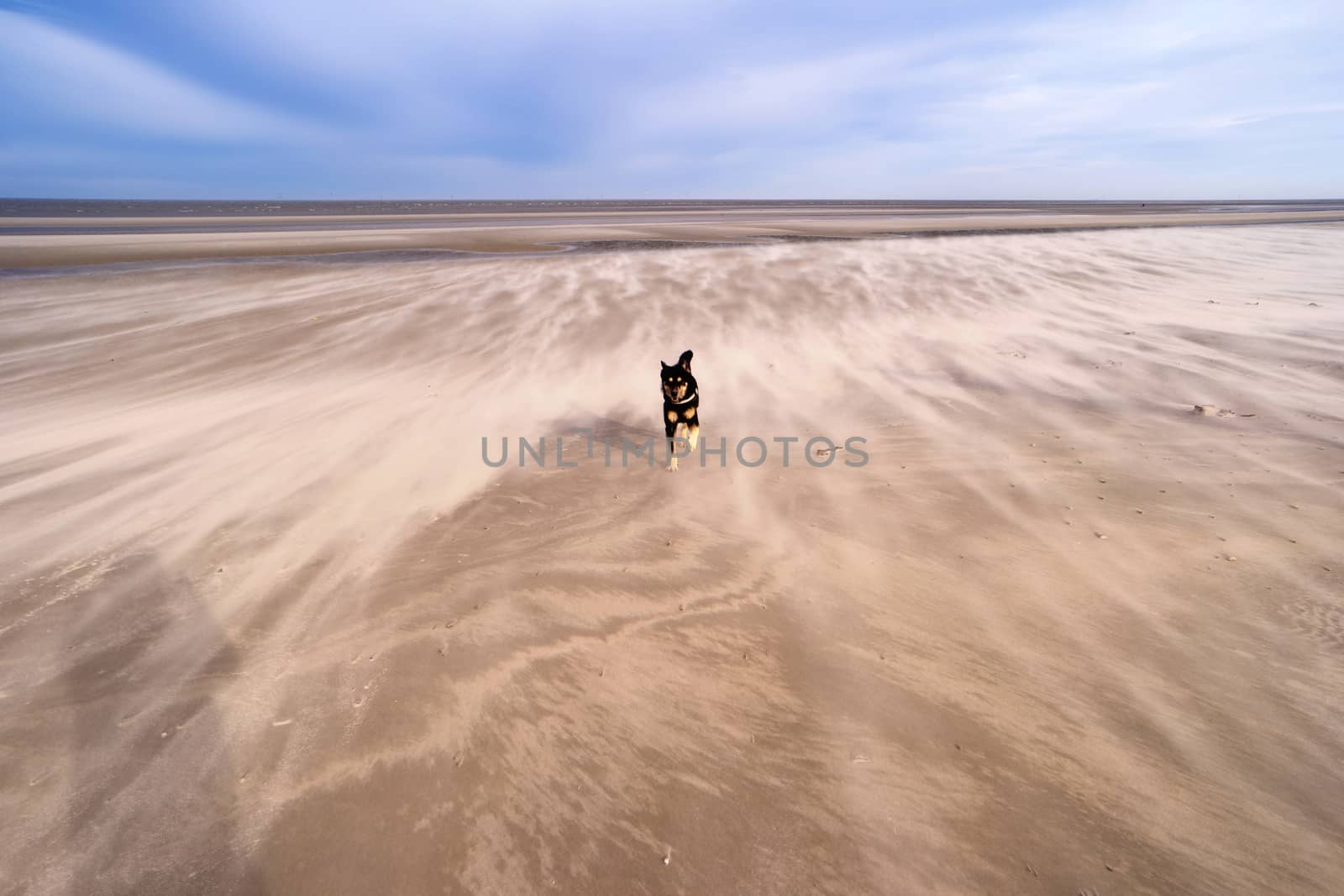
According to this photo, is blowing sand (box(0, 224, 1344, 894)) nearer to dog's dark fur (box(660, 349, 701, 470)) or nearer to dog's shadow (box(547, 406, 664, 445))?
dog's shadow (box(547, 406, 664, 445))

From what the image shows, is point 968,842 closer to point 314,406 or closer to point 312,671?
point 312,671

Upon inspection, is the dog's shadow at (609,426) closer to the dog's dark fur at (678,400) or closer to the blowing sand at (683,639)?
the blowing sand at (683,639)

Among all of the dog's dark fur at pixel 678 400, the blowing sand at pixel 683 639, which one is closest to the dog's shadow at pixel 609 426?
the blowing sand at pixel 683 639

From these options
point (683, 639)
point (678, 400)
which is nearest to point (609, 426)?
point (678, 400)

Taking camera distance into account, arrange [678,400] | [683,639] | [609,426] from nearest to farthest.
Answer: [683,639], [678,400], [609,426]

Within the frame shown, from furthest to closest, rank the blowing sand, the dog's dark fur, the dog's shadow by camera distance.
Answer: the dog's shadow → the dog's dark fur → the blowing sand

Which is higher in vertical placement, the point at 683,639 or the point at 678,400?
the point at 678,400

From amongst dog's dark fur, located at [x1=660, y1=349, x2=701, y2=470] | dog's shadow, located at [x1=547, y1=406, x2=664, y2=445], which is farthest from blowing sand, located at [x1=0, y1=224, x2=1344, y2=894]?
dog's dark fur, located at [x1=660, y1=349, x2=701, y2=470]

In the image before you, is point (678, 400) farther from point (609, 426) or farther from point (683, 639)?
point (683, 639)
